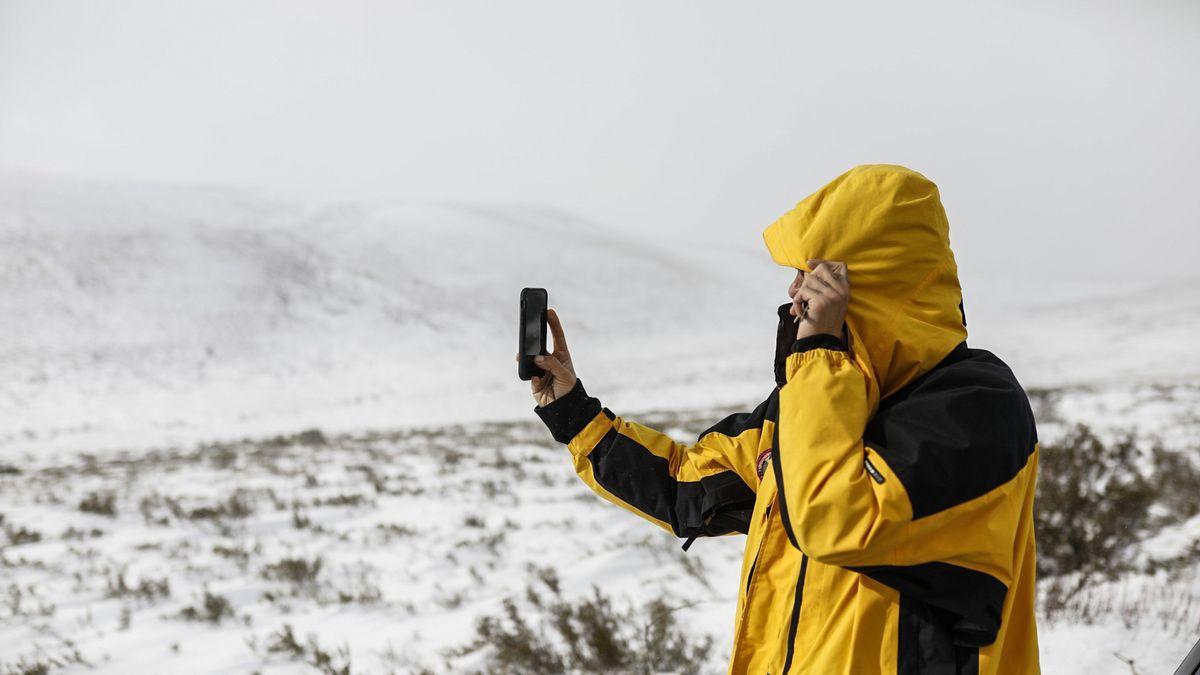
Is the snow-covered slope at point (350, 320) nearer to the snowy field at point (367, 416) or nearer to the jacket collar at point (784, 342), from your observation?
the snowy field at point (367, 416)

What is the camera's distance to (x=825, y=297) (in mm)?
1481

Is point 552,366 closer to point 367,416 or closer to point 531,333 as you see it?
point 531,333

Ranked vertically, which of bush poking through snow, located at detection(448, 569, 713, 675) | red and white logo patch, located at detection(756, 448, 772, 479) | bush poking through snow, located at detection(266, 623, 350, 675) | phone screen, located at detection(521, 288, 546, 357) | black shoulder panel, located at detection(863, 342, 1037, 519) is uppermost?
phone screen, located at detection(521, 288, 546, 357)

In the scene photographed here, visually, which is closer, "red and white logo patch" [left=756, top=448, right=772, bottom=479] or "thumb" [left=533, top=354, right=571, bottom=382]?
"red and white logo patch" [left=756, top=448, right=772, bottom=479]

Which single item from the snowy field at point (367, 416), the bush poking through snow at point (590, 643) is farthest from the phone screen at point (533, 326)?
the snowy field at point (367, 416)

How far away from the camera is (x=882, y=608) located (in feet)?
4.76

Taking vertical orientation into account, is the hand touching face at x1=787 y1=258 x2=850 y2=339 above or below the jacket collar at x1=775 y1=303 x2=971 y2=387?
above

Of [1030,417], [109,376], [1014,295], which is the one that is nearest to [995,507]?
[1030,417]

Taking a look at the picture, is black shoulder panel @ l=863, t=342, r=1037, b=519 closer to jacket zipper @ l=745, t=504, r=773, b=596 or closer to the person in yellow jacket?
the person in yellow jacket

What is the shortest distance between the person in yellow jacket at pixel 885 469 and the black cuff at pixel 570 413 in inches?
24.2

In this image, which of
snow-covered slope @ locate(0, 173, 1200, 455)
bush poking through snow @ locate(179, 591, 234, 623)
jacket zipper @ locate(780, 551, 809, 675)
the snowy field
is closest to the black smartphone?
jacket zipper @ locate(780, 551, 809, 675)

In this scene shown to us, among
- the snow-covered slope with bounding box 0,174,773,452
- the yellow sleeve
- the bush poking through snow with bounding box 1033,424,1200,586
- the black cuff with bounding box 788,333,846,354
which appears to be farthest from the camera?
the snow-covered slope with bounding box 0,174,773,452

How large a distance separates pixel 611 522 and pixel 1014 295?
62.6 m

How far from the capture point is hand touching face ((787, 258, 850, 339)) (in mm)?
1478
